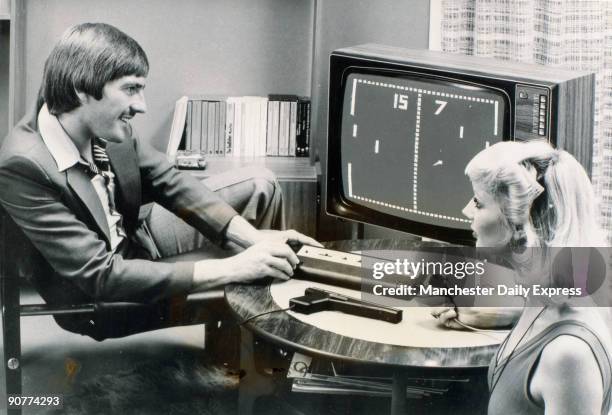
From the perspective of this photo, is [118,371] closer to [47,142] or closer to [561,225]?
[47,142]

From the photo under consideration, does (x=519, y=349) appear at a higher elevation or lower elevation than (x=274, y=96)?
lower

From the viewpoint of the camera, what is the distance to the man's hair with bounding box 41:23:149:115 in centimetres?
152

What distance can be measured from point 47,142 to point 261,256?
0.44m

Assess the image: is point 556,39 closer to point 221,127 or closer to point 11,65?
point 221,127

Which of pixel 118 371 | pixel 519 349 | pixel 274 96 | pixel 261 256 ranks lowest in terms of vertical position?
pixel 118 371

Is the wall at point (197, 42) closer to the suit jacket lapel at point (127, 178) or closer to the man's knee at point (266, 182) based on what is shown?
the suit jacket lapel at point (127, 178)

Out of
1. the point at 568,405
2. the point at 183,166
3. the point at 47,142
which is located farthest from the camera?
the point at 183,166

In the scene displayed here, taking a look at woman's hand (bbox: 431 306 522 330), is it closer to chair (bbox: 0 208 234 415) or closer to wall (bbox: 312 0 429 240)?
wall (bbox: 312 0 429 240)

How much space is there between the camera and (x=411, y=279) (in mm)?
1593

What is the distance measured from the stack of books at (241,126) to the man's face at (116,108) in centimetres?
8

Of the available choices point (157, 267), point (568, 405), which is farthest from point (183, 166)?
point (568, 405)

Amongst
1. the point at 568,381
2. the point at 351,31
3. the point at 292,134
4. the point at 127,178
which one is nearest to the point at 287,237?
the point at 292,134

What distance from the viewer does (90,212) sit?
1.55m

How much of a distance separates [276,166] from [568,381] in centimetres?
66
